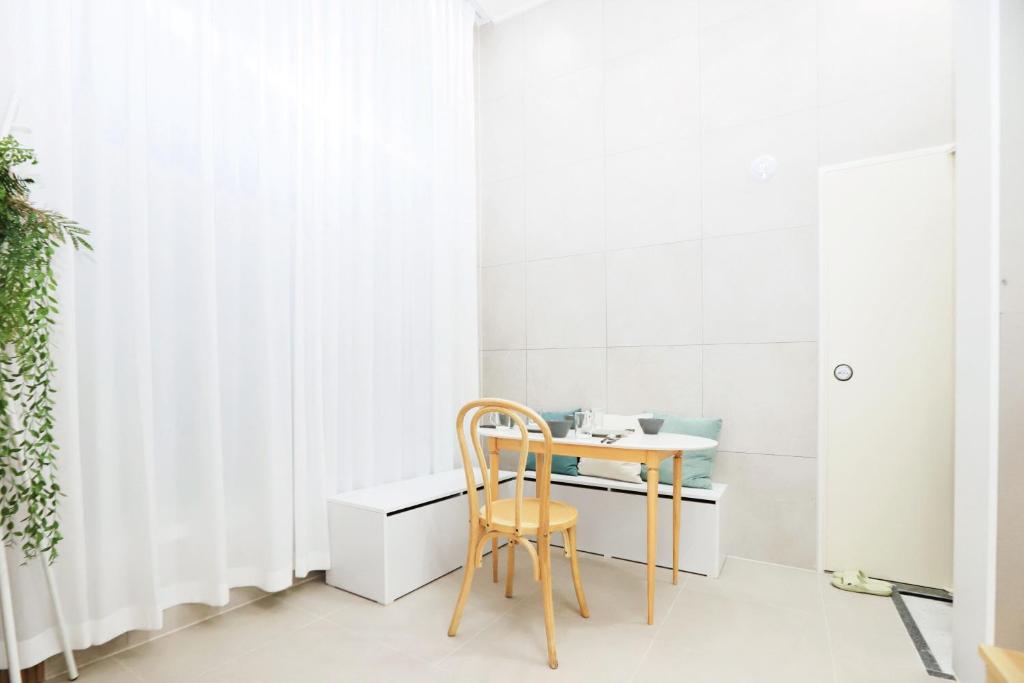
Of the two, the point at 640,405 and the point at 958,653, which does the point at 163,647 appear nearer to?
the point at 640,405

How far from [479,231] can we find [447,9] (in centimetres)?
138

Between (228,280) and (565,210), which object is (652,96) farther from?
(228,280)

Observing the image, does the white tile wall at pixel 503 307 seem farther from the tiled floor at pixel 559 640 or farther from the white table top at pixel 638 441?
the tiled floor at pixel 559 640

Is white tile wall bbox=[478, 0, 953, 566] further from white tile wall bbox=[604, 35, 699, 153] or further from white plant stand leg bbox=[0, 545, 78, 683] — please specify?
white plant stand leg bbox=[0, 545, 78, 683]

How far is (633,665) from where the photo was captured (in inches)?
69.7

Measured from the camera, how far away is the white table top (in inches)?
79.6

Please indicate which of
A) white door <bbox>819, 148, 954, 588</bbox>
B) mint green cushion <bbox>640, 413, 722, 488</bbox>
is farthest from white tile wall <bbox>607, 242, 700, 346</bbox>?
white door <bbox>819, 148, 954, 588</bbox>

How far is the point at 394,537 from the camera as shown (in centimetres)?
227

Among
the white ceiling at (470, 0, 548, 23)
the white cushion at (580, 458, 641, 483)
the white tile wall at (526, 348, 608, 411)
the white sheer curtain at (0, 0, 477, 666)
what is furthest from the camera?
the white ceiling at (470, 0, 548, 23)

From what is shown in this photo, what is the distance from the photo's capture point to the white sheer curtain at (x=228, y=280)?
169 cm

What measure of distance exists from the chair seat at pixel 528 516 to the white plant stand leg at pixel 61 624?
1313 mm

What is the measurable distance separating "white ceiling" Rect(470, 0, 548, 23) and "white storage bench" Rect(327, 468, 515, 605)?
3.14m

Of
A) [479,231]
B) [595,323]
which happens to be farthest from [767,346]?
[479,231]

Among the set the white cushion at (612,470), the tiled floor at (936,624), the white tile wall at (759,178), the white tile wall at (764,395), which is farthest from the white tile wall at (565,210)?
the tiled floor at (936,624)
